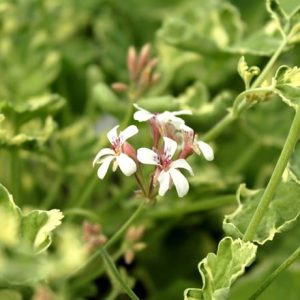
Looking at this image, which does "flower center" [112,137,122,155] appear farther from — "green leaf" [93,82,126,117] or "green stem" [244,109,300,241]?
"green leaf" [93,82,126,117]

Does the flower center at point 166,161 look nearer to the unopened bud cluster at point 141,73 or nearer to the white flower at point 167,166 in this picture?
the white flower at point 167,166

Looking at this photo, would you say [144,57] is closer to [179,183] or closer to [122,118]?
[122,118]

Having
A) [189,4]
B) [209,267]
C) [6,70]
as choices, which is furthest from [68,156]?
[189,4]

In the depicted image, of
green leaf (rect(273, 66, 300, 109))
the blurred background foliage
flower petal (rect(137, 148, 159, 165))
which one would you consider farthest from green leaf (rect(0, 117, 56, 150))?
green leaf (rect(273, 66, 300, 109))

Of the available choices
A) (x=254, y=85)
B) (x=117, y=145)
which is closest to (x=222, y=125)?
(x=254, y=85)

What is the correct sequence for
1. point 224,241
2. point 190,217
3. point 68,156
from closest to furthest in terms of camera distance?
point 224,241 < point 68,156 < point 190,217

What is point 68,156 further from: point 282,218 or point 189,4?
point 189,4

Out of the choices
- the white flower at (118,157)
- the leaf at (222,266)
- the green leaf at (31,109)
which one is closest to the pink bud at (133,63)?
the green leaf at (31,109)
